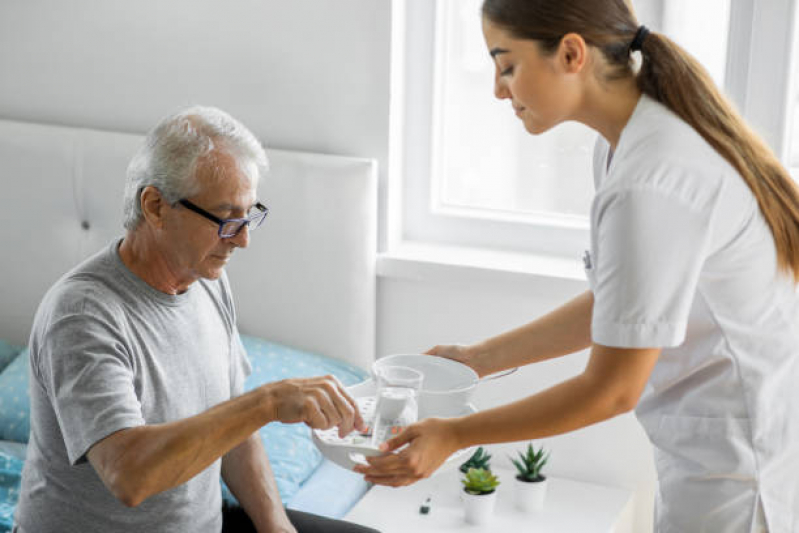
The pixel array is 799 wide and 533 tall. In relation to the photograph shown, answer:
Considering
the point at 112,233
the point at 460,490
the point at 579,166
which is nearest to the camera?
the point at 460,490

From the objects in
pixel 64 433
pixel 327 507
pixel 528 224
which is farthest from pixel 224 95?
pixel 64 433

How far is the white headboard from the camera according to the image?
242cm

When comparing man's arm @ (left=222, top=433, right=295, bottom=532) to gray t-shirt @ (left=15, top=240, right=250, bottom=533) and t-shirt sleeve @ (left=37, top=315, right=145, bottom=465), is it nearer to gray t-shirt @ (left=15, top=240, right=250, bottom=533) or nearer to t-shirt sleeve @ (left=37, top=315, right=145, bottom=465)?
gray t-shirt @ (left=15, top=240, right=250, bottom=533)

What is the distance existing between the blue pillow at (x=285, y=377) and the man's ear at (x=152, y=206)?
69 cm

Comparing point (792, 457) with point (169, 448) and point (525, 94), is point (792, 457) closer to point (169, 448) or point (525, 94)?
point (525, 94)

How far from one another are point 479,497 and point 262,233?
87 centimetres

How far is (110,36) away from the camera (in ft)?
8.73

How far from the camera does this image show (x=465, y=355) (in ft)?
5.70

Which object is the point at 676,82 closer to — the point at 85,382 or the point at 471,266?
the point at 85,382

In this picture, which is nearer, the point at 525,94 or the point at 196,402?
the point at 525,94

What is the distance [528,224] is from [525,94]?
1.18m

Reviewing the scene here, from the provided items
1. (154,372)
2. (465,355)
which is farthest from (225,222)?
(465,355)

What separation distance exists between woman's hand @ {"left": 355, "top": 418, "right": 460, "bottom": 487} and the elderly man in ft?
0.36

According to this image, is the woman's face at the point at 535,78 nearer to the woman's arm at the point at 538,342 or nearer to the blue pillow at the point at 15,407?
the woman's arm at the point at 538,342
